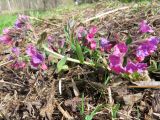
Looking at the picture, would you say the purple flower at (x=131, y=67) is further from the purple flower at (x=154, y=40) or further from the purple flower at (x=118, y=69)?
the purple flower at (x=154, y=40)

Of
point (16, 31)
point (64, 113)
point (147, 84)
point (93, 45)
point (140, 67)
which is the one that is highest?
point (16, 31)

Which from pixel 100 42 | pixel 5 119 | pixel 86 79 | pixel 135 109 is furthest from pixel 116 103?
pixel 5 119

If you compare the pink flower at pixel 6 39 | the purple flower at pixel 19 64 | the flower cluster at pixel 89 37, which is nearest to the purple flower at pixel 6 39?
the pink flower at pixel 6 39

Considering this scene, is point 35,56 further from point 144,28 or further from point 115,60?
point 144,28

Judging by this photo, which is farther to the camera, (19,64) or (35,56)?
(19,64)

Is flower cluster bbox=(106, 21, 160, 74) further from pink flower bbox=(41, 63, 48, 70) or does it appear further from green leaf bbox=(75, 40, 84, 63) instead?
pink flower bbox=(41, 63, 48, 70)

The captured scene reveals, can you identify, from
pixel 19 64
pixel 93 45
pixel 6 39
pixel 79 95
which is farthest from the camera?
pixel 6 39

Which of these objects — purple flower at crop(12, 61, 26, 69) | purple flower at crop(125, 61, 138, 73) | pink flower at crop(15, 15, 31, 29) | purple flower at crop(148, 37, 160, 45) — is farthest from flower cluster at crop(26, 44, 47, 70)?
purple flower at crop(148, 37, 160, 45)

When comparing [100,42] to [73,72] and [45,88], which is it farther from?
[45,88]

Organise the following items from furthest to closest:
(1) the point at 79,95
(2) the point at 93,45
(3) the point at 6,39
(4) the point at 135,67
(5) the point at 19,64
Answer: (3) the point at 6,39 → (5) the point at 19,64 → (2) the point at 93,45 → (1) the point at 79,95 → (4) the point at 135,67

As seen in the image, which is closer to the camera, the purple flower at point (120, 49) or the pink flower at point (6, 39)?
the purple flower at point (120, 49)

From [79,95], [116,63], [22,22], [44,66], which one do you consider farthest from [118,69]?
[22,22]
